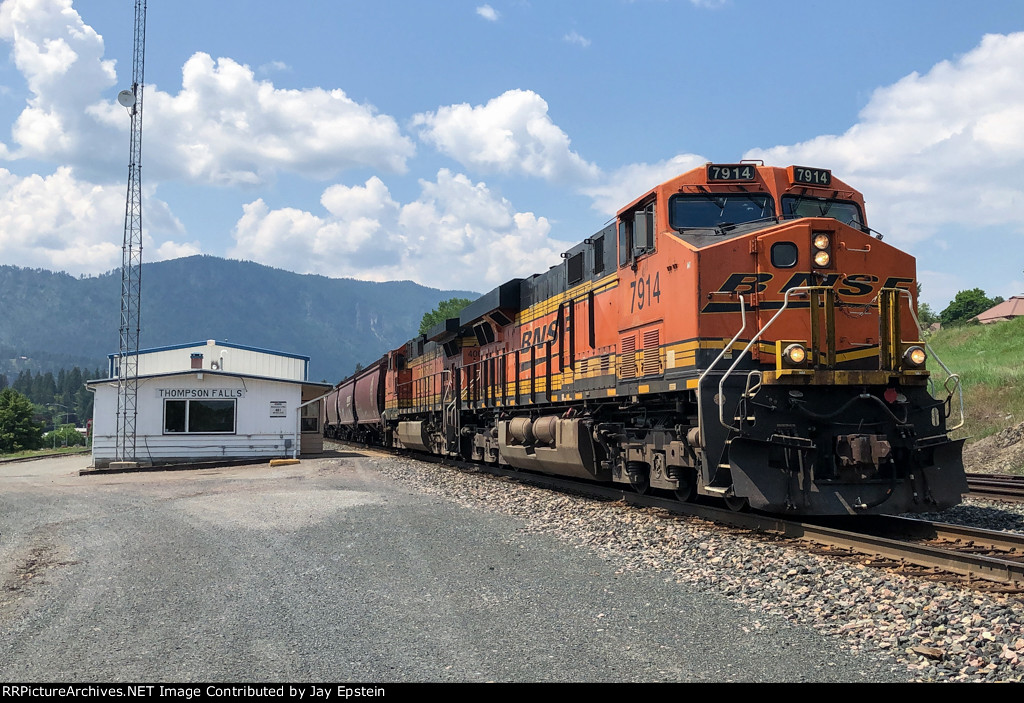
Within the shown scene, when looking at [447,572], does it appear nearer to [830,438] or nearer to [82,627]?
[82,627]

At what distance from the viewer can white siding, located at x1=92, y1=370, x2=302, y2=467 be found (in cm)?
2644

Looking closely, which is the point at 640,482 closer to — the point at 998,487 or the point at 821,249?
the point at 821,249

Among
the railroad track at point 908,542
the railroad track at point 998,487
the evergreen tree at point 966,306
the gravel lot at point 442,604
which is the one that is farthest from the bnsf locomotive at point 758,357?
the evergreen tree at point 966,306

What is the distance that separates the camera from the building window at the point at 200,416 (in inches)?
1059

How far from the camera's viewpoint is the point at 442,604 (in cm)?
599

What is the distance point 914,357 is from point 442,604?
19.1ft

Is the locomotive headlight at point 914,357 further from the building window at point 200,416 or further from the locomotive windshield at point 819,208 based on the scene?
the building window at point 200,416

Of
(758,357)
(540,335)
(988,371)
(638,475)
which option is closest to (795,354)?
(758,357)

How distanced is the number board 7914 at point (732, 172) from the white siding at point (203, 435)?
21024 millimetres

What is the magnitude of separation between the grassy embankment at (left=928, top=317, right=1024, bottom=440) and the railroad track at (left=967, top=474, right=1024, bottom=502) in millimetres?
5143

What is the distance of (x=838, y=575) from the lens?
6562 millimetres

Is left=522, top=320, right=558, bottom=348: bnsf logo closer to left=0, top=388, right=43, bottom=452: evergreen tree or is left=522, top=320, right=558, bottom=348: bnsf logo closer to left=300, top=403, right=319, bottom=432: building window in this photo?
left=300, top=403, right=319, bottom=432: building window

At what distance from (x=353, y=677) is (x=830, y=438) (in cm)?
579
